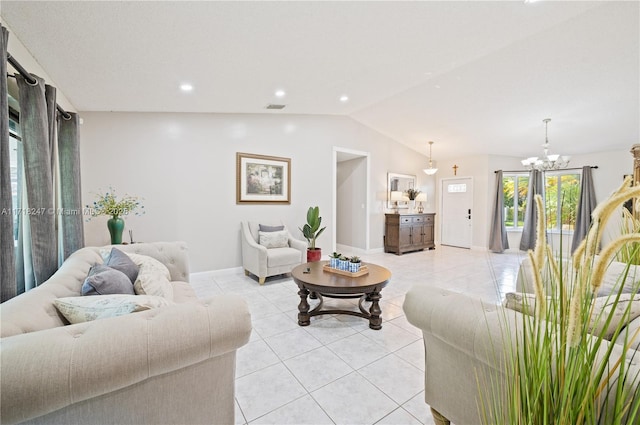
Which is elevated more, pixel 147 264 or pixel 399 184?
pixel 399 184

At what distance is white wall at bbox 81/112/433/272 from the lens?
3764 mm

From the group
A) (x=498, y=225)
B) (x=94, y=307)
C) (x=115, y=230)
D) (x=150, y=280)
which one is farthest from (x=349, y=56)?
(x=498, y=225)

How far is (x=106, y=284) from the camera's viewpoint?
1514mm

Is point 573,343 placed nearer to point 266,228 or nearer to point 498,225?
point 266,228

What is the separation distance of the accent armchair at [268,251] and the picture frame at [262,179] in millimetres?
486

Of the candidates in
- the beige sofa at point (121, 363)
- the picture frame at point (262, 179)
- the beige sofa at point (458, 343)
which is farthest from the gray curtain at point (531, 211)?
the beige sofa at point (121, 363)

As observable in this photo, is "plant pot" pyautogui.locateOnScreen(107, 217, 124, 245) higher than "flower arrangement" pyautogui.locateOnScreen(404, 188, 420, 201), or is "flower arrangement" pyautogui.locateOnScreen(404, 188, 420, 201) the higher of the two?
"flower arrangement" pyautogui.locateOnScreen(404, 188, 420, 201)

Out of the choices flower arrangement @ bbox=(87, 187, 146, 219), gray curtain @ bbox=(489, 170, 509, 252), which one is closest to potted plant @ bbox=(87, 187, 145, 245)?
flower arrangement @ bbox=(87, 187, 146, 219)

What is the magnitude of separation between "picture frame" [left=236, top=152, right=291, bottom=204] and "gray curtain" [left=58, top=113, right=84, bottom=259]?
80.5 inches

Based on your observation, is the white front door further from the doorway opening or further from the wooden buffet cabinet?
the doorway opening

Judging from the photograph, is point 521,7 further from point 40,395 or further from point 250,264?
point 250,264

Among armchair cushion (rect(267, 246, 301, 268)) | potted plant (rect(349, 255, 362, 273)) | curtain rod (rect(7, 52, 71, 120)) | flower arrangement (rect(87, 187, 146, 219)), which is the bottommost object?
armchair cushion (rect(267, 246, 301, 268))

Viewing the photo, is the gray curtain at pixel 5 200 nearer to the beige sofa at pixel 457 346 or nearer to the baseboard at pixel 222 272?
the beige sofa at pixel 457 346

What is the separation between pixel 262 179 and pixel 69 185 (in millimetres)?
2522
